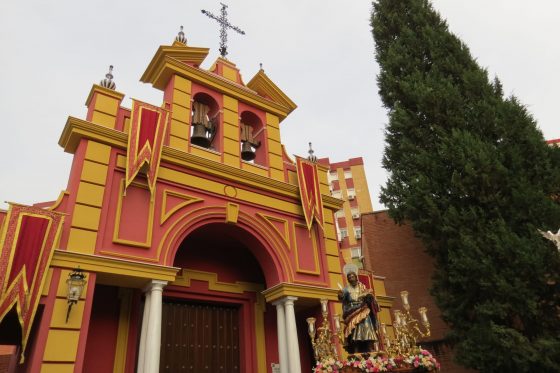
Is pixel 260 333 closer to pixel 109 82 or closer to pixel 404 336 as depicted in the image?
pixel 404 336

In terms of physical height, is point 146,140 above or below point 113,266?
above

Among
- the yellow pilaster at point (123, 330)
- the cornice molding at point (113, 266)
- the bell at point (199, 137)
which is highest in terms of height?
the bell at point (199, 137)

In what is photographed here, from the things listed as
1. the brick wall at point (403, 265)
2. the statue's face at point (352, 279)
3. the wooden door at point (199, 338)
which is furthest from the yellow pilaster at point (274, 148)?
the brick wall at point (403, 265)

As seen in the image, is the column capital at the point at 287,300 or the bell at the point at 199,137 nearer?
the column capital at the point at 287,300

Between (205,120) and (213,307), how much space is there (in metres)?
4.99

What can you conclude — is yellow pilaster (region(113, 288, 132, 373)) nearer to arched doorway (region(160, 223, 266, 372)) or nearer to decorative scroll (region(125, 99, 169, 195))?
arched doorway (region(160, 223, 266, 372))

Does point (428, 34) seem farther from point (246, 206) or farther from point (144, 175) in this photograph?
point (144, 175)

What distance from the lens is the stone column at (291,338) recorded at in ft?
29.2

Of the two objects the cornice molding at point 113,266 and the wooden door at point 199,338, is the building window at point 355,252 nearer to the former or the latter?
the wooden door at point 199,338

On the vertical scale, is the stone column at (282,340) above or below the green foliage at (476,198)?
below

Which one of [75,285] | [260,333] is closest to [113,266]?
[75,285]

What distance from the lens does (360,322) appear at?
7.12 m

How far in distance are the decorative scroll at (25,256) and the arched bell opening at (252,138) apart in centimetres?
564

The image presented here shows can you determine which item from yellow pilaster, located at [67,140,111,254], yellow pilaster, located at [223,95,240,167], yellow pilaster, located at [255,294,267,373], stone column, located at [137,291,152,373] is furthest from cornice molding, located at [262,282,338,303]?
yellow pilaster, located at [67,140,111,254]
